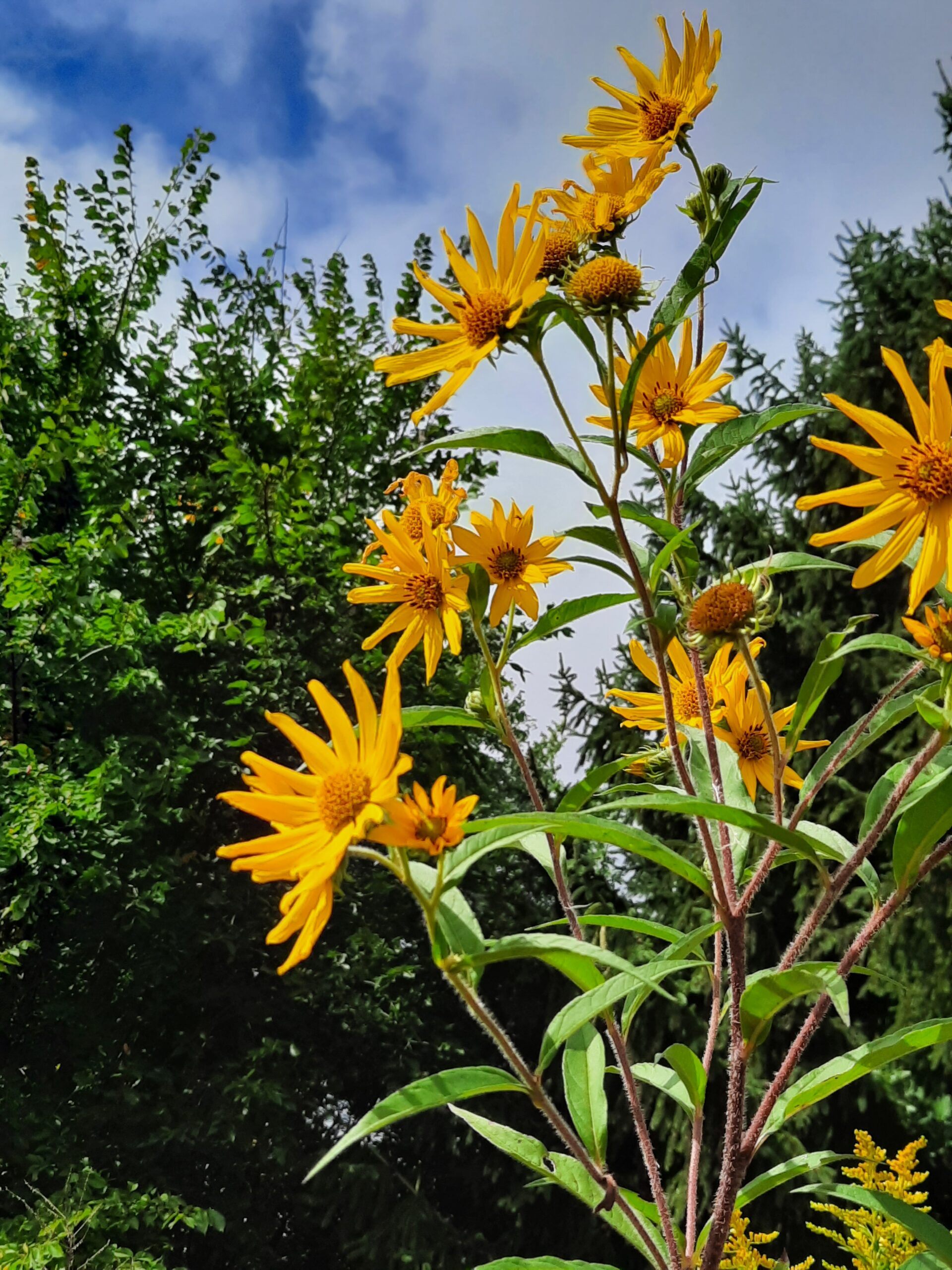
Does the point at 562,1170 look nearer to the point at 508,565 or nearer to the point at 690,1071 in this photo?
the point at 690,1071

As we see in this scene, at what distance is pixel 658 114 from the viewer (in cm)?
80

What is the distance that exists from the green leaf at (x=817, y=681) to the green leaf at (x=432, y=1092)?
1.03ft

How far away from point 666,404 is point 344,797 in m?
0.48

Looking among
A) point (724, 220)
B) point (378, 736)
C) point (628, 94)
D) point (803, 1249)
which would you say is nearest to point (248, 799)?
point (378, 736)

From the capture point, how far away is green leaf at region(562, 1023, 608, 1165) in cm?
70

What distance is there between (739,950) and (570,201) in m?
0.60

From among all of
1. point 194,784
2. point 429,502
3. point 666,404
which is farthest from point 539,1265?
point 194,784

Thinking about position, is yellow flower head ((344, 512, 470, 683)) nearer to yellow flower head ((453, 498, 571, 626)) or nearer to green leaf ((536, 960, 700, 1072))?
yellow flower head ((453, 498, 571, 626))

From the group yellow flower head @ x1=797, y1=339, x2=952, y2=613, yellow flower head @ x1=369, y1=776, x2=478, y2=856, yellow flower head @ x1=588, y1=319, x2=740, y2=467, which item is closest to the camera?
yellow flower head @ x1=369, y1=776, x2=478, y2=856

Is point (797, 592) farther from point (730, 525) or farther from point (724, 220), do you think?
point (724, 220)

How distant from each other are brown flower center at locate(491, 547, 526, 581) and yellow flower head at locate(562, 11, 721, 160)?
12.9 inches

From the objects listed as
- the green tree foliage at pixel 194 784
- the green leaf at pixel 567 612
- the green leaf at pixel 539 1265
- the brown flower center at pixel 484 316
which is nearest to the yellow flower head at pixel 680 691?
the green leaf at pixel 567 612

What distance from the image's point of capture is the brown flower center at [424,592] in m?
0.78

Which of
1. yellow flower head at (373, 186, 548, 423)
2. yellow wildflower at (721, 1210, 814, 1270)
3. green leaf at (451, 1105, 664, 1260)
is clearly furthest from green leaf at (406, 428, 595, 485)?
yellow wildflower at (721, 1210, 814, 1270)
